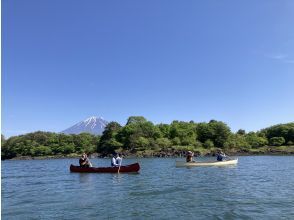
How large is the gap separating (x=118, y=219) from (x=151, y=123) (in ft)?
461

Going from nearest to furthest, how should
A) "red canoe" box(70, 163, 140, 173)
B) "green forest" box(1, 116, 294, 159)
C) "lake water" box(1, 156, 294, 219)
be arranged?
"lake water" box(1, 156, 294, 219) < "red canoe" box(70, 163, 140, 173) < "green forest" box(1, 116, 294, 159)

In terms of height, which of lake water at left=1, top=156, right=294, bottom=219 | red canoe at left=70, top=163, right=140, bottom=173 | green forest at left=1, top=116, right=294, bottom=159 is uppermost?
green forest at left=1, top=116, right=294, bottom=159

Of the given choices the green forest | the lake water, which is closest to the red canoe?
the lake water

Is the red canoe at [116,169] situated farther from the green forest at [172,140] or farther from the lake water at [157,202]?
the green forest at [172,140]

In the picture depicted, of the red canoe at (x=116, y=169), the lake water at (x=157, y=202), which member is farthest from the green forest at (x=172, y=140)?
the lake water at (x=157, y=202)

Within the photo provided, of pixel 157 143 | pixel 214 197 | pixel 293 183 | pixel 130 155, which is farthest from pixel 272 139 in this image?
pixel 214 197

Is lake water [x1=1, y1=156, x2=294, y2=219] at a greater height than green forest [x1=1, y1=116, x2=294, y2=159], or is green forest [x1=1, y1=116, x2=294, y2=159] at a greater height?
green forest [x1=1, y1=116, x2=294, y2=159]

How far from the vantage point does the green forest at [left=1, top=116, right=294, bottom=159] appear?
450ft

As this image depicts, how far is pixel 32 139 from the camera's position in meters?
194

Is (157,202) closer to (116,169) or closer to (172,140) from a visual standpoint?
(116,169)

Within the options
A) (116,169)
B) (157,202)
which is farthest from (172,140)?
(157,202)

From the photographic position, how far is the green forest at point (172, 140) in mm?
137125

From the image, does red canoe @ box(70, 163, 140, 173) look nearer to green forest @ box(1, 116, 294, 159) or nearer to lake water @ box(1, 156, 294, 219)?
lake water @ box(1, 156, 294, 219)

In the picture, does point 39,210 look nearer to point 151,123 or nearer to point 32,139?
point 151,123
